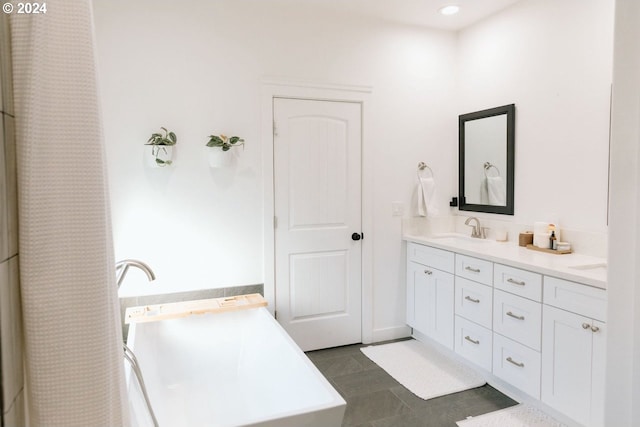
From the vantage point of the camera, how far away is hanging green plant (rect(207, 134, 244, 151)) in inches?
114

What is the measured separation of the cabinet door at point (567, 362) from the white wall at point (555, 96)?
80 centimetres

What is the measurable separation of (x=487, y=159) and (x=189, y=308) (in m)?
2.65

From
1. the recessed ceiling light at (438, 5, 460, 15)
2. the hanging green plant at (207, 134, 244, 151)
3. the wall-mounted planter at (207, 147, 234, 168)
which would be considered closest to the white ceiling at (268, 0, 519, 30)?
the recessed ceiling light at (438, 5, 460, 15)

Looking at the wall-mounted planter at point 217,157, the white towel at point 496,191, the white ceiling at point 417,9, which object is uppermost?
the white ceiling at point 417,9

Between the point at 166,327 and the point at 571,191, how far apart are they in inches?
113

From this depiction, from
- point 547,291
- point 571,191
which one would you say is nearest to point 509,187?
point 571,191

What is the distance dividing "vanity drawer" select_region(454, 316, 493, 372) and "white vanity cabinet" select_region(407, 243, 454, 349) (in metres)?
0.09

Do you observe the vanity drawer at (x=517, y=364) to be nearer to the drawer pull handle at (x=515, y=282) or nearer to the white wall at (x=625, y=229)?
the drawer pull handle at (x=515, y=282)

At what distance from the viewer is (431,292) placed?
3.33 metres

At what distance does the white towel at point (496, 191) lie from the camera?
3.35 metres

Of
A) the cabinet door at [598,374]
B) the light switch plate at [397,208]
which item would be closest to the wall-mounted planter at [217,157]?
the light switch plate at [397,208]

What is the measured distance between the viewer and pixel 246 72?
3076mm

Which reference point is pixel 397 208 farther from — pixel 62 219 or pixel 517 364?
pixel 62 219

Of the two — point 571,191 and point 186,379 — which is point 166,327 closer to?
point 186,379
